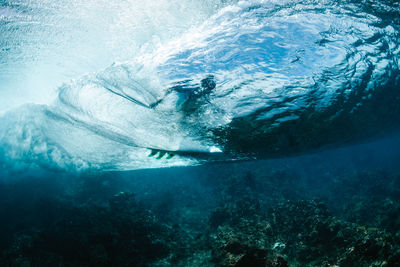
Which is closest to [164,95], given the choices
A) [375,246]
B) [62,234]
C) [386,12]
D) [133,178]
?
[386,12]

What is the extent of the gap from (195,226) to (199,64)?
1317 cm

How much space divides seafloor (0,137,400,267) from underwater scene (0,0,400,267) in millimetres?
79

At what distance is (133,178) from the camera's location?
26.7m

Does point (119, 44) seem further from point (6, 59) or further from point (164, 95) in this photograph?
point (6, 59)

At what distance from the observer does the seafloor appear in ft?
19.4

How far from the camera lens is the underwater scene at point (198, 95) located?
4.07 m

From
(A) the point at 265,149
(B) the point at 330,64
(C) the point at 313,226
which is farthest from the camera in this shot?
(A) the point at 265,149

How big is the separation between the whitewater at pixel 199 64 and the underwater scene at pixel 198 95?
4 cm

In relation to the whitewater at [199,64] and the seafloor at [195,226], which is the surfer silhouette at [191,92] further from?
the seafloor at [195,226]

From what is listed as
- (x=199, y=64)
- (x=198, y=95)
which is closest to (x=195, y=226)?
(x=198, y=95)

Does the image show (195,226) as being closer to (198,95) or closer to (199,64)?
(198,95)

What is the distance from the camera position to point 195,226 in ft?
46.3

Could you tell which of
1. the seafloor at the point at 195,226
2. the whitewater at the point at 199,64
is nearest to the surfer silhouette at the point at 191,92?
the whitewater at the point at 199,64

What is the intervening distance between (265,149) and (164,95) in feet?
25.6
